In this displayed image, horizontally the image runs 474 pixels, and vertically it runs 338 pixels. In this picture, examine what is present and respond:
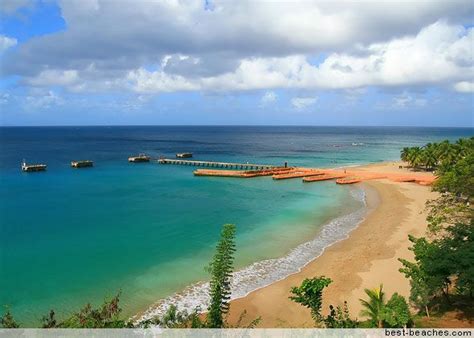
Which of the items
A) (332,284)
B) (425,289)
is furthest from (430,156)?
(425,289)

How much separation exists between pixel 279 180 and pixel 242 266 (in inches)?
1582

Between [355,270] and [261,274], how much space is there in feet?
20.7

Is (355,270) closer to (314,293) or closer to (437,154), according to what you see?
(314,293)

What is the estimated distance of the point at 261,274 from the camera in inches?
1033

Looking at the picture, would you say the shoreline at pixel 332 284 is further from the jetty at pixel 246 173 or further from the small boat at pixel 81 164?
the small boat at pixel 81 164

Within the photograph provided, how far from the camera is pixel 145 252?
3005 centimetres

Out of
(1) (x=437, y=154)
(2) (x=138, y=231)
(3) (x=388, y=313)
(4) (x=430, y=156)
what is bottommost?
(2) (x=138, y=231)

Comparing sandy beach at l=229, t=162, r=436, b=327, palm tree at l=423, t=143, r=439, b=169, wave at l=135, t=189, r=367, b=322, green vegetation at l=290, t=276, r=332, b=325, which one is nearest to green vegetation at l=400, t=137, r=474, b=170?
palm tree at l=423, t=143, r=439, b=169

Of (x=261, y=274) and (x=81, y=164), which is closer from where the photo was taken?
(x=261, y=274)

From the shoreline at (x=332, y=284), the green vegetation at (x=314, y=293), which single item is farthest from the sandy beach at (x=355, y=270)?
the green vegetation at (x=314, y=293)

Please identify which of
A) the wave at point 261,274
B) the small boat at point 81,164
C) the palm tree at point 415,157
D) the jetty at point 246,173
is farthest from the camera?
the small boat at point 81,164

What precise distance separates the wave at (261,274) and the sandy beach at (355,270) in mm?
640

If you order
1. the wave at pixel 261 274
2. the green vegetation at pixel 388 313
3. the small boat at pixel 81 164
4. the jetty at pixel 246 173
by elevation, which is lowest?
the wave at pixel 261 274

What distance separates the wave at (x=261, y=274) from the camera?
22.0 meters
